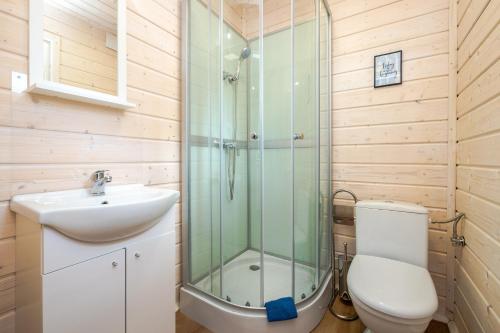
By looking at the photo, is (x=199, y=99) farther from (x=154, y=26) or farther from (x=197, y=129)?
(x=154, y=26)

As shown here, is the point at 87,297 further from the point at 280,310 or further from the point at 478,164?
the point at 478,164

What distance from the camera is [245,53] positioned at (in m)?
1.70

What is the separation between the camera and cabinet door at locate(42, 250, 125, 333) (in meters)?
0.77

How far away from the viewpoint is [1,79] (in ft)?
3.00

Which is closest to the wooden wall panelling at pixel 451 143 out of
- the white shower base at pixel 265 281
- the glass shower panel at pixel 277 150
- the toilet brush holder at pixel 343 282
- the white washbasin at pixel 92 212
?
the toilet brush holder at pixel 343 282

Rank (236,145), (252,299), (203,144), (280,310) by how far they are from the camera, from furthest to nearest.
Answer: (236,145), (203,144), (252,299), (280,310)

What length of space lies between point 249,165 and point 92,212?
108 centimetres

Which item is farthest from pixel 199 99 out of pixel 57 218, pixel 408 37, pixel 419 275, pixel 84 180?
pixel 419 275

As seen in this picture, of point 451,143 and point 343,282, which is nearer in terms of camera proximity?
point 451,143

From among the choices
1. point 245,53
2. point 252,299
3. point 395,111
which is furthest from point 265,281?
point 245,53

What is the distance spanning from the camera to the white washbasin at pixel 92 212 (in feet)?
2.51

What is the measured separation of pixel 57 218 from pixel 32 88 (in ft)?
1.96

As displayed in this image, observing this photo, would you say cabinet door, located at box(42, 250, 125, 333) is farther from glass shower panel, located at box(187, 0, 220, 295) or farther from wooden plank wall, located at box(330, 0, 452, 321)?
wooden plank wall, located at box(330, 0, 452, 321)

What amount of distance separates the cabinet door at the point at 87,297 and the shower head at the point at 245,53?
146cm
